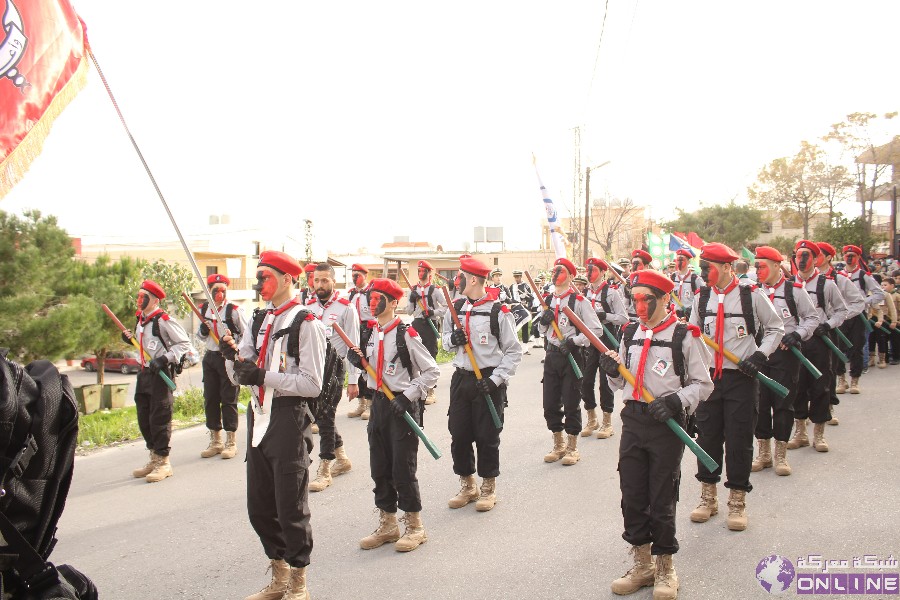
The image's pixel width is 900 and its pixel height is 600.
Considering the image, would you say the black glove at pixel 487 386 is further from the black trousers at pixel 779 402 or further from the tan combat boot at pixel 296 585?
the black trousers at pixel 779 402

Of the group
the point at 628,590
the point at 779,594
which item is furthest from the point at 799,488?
the point at 628,590

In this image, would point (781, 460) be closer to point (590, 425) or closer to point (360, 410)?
point (590, 425)

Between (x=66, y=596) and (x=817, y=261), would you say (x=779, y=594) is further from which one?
(x=817, y=261)

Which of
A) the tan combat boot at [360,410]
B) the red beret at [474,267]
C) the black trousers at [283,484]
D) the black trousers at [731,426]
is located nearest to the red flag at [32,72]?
the black trousers at [283,484]

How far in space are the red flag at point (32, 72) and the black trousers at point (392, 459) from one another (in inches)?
123

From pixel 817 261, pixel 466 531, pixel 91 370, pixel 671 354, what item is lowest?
pixel 91 370

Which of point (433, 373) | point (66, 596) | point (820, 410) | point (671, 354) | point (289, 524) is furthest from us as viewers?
point (820, 410)

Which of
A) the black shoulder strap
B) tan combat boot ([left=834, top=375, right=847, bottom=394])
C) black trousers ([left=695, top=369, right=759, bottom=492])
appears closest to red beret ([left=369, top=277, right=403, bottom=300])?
black trousers ([left=695, top=369, right=759, bottom=492])

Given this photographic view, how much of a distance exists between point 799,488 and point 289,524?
16.2 ft

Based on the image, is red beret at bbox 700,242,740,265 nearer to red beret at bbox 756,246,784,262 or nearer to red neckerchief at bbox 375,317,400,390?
red beret at bbox 756,246,784,262

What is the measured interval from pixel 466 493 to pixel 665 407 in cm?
276

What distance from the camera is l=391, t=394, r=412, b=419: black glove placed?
5.73m

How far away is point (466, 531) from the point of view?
610 centimetres

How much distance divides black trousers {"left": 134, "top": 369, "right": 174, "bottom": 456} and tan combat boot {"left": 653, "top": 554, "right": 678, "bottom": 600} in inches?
229
